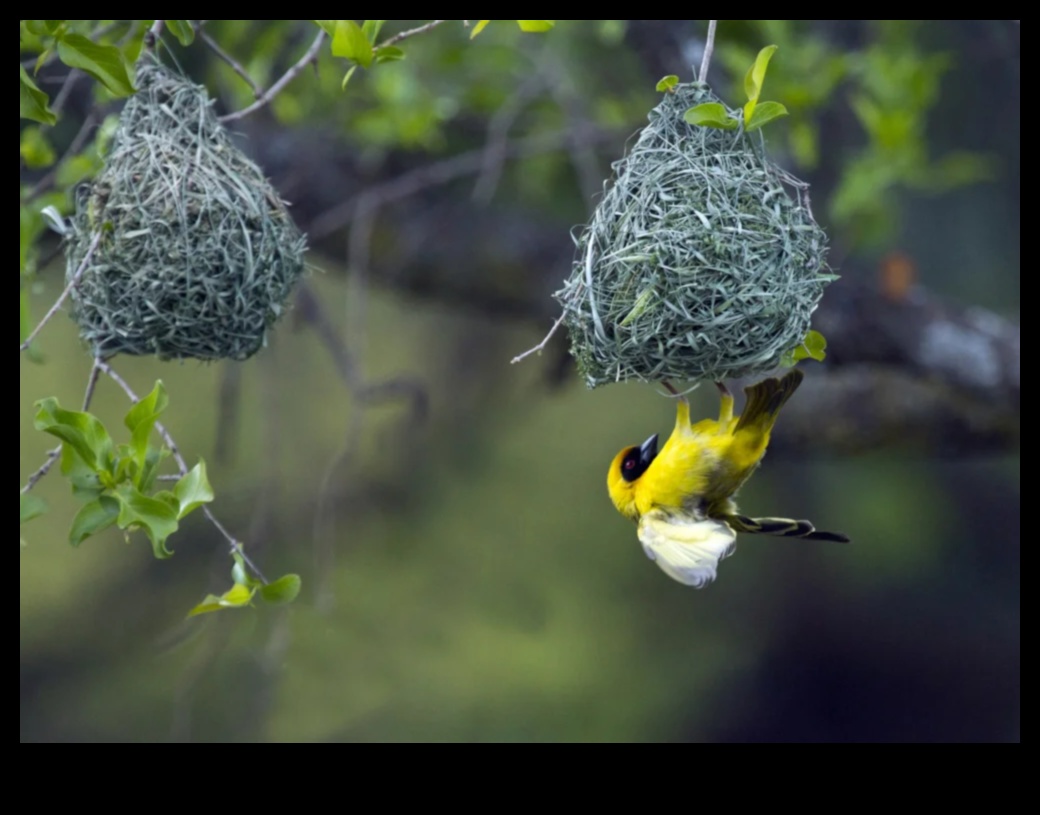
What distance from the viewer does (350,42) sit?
6.66ft

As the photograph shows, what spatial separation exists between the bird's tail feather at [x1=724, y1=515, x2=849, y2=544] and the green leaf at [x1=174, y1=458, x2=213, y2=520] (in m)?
1.14

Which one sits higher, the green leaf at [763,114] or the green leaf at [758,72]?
the green leaf at [758,72]

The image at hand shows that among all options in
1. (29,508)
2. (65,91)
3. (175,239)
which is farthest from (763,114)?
(65,91)

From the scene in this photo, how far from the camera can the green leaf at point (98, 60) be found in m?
1.93

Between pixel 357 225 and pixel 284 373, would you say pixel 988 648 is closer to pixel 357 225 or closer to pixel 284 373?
pixel 284 373

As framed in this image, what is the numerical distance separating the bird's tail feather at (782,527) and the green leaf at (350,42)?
1.21 meters

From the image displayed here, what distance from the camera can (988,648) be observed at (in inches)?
257

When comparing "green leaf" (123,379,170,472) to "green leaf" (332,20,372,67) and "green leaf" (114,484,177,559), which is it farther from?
"green leaf" (332,20,372,67)

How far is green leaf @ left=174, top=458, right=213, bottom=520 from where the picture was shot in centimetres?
189

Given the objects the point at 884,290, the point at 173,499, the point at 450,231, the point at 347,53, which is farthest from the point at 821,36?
the point at 173,499

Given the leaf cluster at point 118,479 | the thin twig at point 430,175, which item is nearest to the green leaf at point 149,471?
the leaf cluster at point 118,479

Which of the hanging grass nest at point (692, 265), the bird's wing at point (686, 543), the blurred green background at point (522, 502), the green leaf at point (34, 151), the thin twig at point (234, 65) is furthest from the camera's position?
the blurred green background at point (522, 502)

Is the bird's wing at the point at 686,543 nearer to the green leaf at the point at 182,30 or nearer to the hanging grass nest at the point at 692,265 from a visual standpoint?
the hanging grass nest at the point at 692,265

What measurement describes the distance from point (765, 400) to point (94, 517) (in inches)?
51.5
